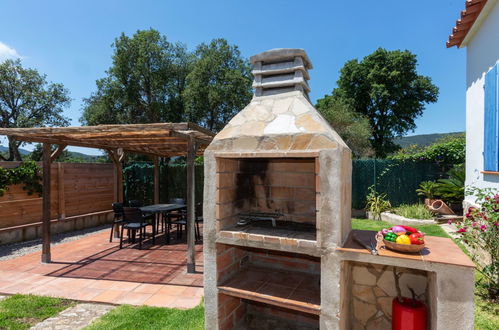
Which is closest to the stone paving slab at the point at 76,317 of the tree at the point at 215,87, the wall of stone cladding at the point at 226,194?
the wall of stone cladding at the point at 226,194

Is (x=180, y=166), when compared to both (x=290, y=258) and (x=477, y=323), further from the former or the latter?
(x=477, y=323)

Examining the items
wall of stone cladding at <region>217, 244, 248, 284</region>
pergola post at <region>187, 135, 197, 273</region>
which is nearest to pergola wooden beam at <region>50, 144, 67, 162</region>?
pergola post at <region>187, 135, 197, 273</region>

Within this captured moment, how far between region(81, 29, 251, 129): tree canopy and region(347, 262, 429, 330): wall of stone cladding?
12.3 metres

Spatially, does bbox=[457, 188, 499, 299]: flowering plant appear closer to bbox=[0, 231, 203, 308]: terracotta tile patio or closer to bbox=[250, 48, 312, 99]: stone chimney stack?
bbox=[250, 48, 312, 99]: stone chimney stack

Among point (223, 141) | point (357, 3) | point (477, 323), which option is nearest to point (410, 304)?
point (477, 323)

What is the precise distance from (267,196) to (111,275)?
3646 millimetres

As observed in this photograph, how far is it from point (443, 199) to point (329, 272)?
8.81 metres

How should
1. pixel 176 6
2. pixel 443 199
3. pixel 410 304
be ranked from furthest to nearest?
pixel 443 199 → pixel 176 6 → pixel 410 304

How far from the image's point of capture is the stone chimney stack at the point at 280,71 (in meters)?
3.16

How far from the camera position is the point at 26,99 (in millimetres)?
15844

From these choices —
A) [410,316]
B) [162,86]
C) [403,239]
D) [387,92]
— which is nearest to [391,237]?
[403,239]

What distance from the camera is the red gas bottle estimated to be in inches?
98.3

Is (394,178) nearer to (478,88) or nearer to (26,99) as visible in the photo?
(478,88)

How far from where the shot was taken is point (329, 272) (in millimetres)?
2373
